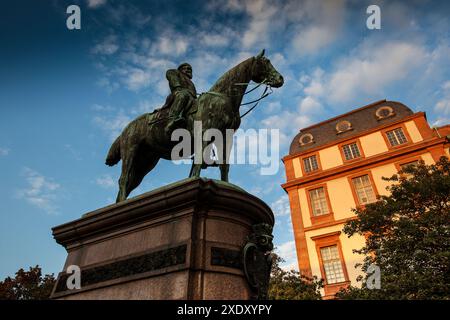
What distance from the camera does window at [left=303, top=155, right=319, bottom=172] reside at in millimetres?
27956

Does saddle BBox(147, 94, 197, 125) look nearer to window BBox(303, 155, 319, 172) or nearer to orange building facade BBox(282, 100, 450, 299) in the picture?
orange building facade BBox(282, 100, 450, 299)

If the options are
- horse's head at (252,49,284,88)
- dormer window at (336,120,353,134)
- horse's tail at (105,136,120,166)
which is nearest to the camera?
horse's head at (252,49,284,88)

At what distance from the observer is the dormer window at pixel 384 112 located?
90.3ft

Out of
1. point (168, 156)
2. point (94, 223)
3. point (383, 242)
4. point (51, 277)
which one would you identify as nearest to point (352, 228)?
point (383, 242)

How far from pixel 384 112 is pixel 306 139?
747 cm

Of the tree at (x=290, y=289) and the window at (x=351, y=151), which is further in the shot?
the window at (x=351, y=151)

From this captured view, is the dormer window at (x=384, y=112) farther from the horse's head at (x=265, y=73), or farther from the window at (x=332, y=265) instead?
the horse's head at (x=265, y=73)

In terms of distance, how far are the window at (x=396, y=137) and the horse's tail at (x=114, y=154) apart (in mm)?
24726

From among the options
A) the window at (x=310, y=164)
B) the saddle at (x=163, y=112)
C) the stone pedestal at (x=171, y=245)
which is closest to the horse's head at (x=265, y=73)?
the saddle at (x=163, y=112)

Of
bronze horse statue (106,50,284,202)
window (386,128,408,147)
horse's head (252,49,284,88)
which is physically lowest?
bronze horse statue (106,50,284,202)

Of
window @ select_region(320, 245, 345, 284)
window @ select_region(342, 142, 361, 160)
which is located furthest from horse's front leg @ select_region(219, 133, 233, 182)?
window @ select_region(342, 142, 361, 160)

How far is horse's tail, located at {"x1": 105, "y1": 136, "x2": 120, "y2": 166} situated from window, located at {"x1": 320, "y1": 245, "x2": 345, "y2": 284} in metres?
20.1

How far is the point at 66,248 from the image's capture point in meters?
5.09

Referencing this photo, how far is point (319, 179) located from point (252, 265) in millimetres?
23916
